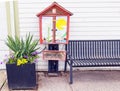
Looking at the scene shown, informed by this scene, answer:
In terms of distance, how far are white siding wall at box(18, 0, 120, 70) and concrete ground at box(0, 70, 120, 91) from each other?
33.9 inches

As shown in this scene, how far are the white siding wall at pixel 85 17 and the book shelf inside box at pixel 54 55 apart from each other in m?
0.61

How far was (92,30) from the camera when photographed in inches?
214

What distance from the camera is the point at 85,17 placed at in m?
5.36

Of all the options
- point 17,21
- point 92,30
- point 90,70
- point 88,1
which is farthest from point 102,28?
point 17,21

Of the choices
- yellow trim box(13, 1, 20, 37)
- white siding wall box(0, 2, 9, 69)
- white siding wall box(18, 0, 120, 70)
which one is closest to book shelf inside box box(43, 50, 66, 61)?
white siding wall box(18, 0, 120, 70)

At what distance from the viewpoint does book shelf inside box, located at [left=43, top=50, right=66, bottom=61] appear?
195 inches

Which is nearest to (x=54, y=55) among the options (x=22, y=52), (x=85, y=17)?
(x=22, y=52)

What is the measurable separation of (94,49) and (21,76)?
1.85m

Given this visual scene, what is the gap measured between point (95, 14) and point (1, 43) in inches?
89.7

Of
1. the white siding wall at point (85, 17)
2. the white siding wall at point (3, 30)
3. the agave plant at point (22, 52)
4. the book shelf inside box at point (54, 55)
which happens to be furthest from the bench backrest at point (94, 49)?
the white siding wall at point (3, 30)

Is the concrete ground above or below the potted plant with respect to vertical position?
below

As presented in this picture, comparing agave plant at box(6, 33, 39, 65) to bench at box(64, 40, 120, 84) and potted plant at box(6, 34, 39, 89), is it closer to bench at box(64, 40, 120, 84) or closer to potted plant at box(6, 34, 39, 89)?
potted plant at box(6, 34, 39, 89)

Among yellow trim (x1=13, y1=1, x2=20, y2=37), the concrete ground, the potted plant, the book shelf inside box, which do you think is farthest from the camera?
yellow trim (x1=13, y1=1, x2=20, y2=37)

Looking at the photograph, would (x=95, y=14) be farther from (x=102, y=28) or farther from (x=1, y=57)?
(x=1, y=57)
